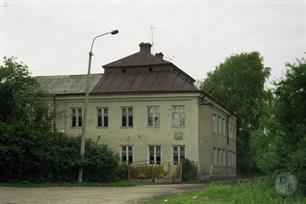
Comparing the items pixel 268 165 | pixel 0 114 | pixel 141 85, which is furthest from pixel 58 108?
pixel 268 165

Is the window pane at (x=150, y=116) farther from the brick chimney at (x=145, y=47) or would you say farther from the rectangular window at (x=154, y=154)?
the brick chimney at (x=145, y=47)

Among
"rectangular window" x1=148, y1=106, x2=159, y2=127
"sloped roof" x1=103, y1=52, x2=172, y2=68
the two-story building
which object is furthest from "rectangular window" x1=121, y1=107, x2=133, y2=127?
"sloped roof" x1=103, y1=52, x2=172, y2=68

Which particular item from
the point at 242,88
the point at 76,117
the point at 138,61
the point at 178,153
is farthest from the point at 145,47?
the point at 242,88

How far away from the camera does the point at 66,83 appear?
5019 centimetres

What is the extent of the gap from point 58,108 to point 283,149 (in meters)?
30.6

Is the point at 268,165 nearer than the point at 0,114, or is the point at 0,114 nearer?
the point at 268,165

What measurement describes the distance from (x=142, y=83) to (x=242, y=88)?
20.6 meters

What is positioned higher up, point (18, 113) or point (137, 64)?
point (137, 64)

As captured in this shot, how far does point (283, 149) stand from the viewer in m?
19.7

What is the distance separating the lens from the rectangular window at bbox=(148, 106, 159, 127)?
4491 cm

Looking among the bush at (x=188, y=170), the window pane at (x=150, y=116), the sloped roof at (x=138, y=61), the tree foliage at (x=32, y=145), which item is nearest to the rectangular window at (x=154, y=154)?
the window pane at (x=150, y=116)

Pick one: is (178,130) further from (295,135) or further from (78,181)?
(295,135)

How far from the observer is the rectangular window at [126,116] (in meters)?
45.7

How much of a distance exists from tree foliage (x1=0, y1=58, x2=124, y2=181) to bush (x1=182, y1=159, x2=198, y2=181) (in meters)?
6.89
